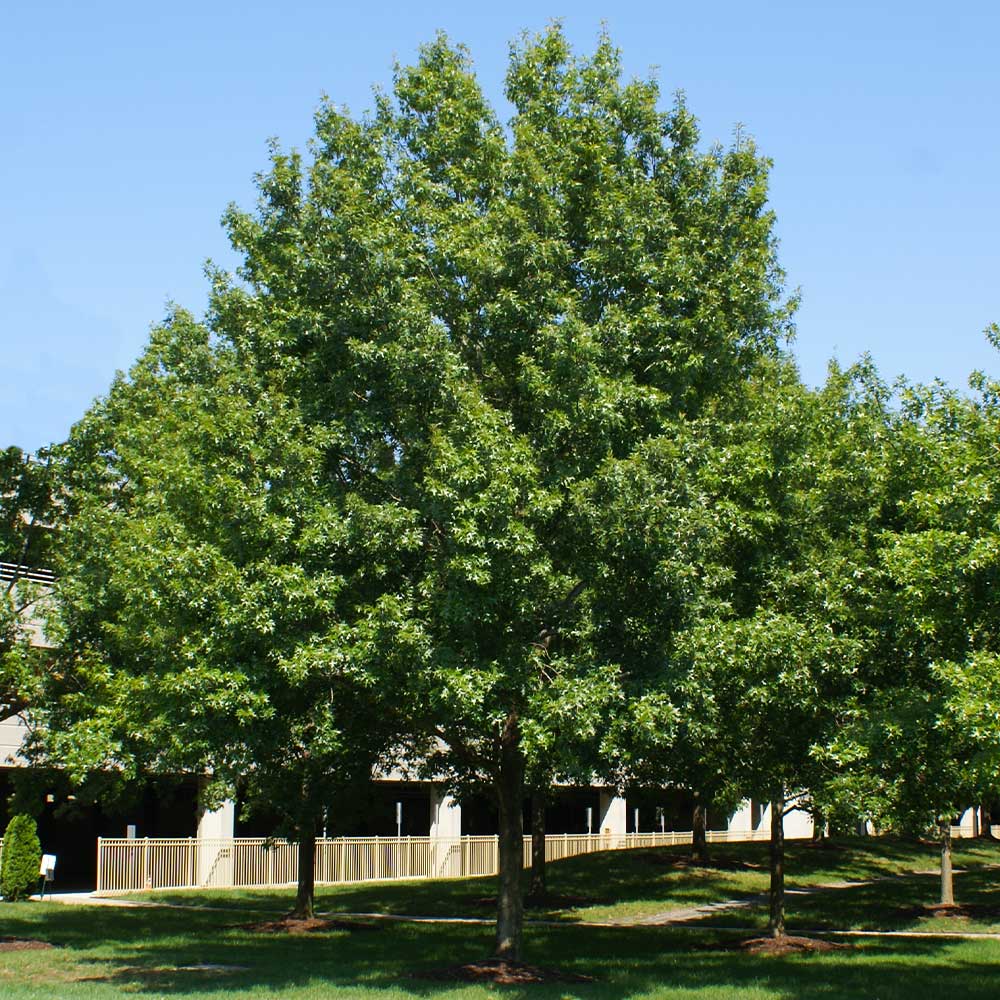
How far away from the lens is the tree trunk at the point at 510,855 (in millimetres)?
18516

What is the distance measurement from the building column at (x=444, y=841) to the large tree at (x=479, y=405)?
80.1 feet

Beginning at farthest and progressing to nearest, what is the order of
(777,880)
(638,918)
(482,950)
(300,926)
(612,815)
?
→ (612,815) → (638,918) → (300,926) → (777,880) → (482,950)

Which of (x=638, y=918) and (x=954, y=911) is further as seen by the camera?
(x=638, y=918)

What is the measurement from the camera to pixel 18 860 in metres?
31.3

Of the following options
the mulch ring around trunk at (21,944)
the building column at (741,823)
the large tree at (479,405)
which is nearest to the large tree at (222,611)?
the large tree at (479,405)

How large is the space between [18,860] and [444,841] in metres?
16.1

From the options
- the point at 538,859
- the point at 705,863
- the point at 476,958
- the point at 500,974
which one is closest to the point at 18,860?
the point at 538,859

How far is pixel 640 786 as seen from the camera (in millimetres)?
24469

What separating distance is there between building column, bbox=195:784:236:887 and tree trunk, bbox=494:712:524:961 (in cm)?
2009

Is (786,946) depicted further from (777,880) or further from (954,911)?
(954,911)

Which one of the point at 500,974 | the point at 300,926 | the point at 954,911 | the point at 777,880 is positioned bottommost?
the point at 300,926

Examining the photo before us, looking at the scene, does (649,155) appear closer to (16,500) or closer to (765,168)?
(765,168)

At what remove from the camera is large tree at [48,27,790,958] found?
1505 centimetres

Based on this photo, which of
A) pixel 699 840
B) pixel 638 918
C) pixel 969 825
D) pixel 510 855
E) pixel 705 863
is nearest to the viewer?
pixel 510 855
